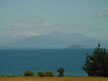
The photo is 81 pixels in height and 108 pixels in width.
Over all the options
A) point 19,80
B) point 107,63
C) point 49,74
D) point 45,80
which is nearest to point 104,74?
point 107,63

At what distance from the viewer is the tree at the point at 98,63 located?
29.3 metres

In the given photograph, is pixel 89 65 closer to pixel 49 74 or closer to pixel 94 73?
pixel 94 73

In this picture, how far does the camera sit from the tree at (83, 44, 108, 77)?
29.3m

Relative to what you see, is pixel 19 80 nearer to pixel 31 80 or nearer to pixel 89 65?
pixel 31 80

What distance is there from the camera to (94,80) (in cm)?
2159

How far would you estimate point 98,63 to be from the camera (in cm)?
3002

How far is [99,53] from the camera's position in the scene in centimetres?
3108

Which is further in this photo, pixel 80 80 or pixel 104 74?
pixel 104 74

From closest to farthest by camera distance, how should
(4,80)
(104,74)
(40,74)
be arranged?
(4,80), (40,74), (104,74)

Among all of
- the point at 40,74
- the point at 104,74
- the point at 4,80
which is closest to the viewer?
the point at 4,80

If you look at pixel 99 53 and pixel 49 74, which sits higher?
pixel 99 53

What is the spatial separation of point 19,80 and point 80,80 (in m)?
6.03

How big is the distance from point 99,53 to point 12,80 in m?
14.6

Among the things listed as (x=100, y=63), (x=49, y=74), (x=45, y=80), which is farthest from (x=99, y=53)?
(x=45, y=80)
